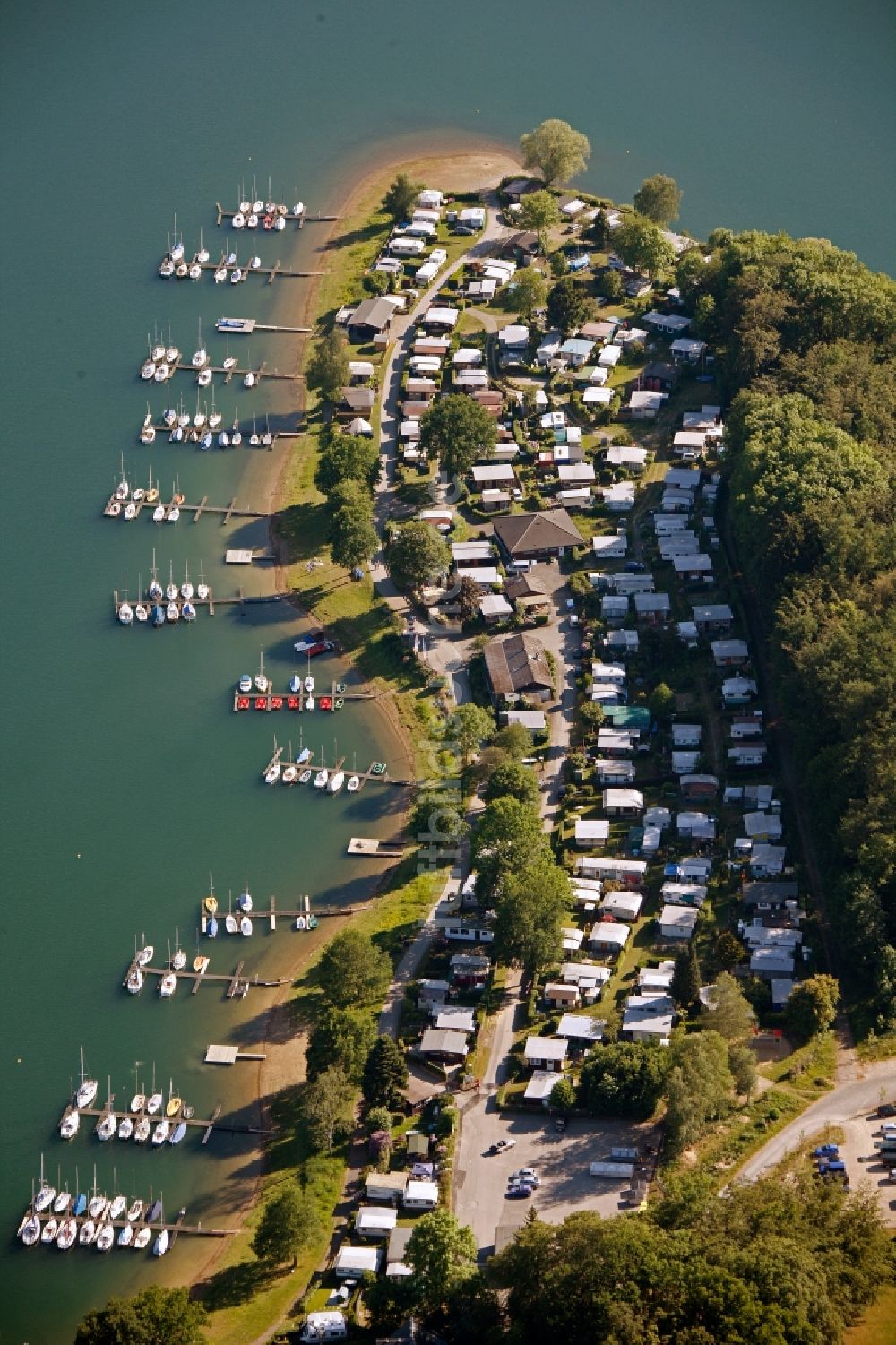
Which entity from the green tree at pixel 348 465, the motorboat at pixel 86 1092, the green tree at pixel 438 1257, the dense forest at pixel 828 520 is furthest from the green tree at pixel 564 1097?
the green tree at pixel 348 465

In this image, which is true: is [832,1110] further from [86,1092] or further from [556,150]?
[556,150]

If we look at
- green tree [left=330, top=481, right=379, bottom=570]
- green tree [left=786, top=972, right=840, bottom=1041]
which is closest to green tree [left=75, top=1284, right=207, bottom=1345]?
green tree [left=786, top=972, right=840, bottom=1041]

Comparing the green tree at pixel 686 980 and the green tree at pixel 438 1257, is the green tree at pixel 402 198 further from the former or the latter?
the green tree at pixel 438 1257

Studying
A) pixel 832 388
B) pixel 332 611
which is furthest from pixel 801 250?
pixel 332 611

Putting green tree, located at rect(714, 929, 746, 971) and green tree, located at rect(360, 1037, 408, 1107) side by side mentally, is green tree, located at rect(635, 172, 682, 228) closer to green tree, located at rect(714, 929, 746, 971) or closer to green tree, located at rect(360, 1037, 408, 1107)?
green tree, located at rect(714, 929, 746, 971)

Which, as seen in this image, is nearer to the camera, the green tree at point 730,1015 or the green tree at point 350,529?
the green tree at point 730,1015

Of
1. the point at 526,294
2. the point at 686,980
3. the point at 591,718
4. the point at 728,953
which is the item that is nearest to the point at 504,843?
the point at 686,980
